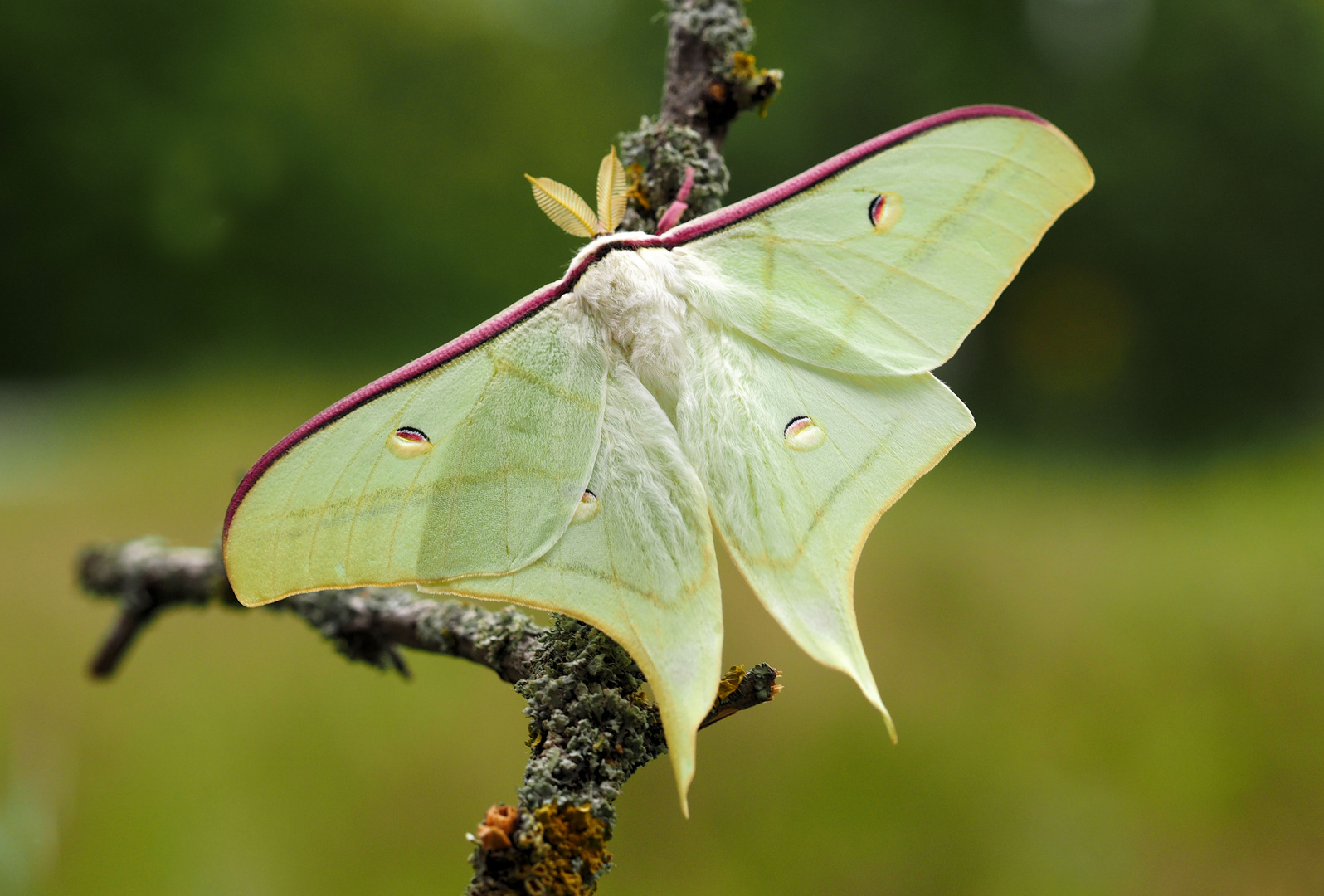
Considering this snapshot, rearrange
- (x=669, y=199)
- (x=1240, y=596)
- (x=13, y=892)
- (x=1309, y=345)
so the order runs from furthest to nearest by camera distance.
A: (x=1309, y=345), (x=1240, y=596), (x=13, y=892), (x=669, y=199)

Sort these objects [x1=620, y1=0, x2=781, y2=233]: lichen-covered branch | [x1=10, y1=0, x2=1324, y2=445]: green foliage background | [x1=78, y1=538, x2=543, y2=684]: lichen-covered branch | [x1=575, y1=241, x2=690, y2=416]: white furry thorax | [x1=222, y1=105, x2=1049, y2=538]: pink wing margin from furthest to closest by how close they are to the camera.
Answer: [x1=10, y1=0, x2=1324, y2=445]: green foliage background, [x1=620, y1=0, x2=781, y2=233]: lichen-covered branch, [x1=78, y1=538, x2=543, y2=684]: lichen-covered branch, [x1=575, y1=241, x2=690, y2=416]: white furry thorax, [x1=222, y1=105, x2=1049, y2=538]: pink wing margin

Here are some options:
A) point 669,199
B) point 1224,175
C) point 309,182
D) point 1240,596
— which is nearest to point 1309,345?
point 1224,175

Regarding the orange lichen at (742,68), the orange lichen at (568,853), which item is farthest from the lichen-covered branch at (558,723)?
the orange lichen at (742,68)

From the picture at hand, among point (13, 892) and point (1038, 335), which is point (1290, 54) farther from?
point (13, 892)

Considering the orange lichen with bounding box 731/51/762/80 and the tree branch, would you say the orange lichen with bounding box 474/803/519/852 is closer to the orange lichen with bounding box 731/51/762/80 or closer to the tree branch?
the tree branch

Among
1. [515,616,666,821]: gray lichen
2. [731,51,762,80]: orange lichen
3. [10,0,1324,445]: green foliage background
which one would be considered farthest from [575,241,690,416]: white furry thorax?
[10,0,1324,445]: green foliage background

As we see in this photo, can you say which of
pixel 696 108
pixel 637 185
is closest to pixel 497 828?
pixel 637 185
